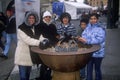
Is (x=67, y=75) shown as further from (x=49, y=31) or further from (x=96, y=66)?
(x=49, y=31)

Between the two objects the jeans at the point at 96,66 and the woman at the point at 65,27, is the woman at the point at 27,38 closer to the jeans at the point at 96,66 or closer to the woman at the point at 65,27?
the woman at the point at 65,27

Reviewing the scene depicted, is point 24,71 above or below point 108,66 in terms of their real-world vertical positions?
above

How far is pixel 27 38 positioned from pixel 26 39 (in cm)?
3

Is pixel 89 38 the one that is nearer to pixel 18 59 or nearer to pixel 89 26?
pixel 89 26

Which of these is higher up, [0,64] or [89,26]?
[89,26]

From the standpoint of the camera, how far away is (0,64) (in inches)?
442

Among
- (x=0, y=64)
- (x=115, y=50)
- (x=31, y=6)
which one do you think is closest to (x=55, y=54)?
(x=31, y=6)

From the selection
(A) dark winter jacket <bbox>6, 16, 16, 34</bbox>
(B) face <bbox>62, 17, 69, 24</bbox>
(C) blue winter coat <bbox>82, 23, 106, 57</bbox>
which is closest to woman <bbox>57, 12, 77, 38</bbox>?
(B) face <bbox>62, 17, 69, 24</bbox>

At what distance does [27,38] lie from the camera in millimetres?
6727

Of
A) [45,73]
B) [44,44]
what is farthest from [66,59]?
[45,73]

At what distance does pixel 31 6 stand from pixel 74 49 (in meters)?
3.04

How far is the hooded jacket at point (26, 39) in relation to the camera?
673 centimetres

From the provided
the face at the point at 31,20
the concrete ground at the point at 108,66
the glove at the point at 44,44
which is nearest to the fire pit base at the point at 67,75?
the glove at the point at 44,44

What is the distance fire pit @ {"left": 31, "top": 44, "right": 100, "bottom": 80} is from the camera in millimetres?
6027
